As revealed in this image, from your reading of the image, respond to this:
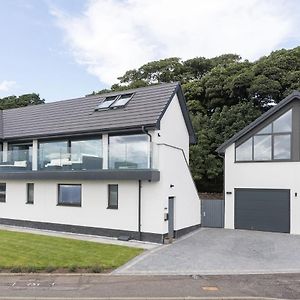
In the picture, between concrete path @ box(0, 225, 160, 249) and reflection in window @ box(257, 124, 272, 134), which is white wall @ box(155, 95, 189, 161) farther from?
concrete path @ box(0, 225, 160, 249)

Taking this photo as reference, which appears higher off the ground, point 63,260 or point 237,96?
point 237,96

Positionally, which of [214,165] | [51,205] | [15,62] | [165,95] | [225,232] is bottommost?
[225,232]

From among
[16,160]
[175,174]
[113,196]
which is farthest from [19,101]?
[175,174]

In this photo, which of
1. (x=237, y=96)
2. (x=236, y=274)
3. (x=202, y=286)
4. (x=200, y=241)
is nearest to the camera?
(x=202, y=286)

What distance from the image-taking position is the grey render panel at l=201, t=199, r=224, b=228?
21.0 metres

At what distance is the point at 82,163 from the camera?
57.7 feet

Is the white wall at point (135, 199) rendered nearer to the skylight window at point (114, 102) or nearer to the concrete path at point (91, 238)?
the concrete path at point (91, 238)

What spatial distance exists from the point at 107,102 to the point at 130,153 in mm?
Result: 4245

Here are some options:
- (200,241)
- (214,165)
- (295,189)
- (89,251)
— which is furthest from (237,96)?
(89,251)

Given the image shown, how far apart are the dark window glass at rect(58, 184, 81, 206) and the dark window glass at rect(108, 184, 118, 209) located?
5.91 feet

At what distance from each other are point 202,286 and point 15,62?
1567cm

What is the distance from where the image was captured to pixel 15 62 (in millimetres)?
19859

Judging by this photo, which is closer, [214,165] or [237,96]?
[214,165]

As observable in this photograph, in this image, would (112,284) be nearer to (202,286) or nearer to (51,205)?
(202,286)
